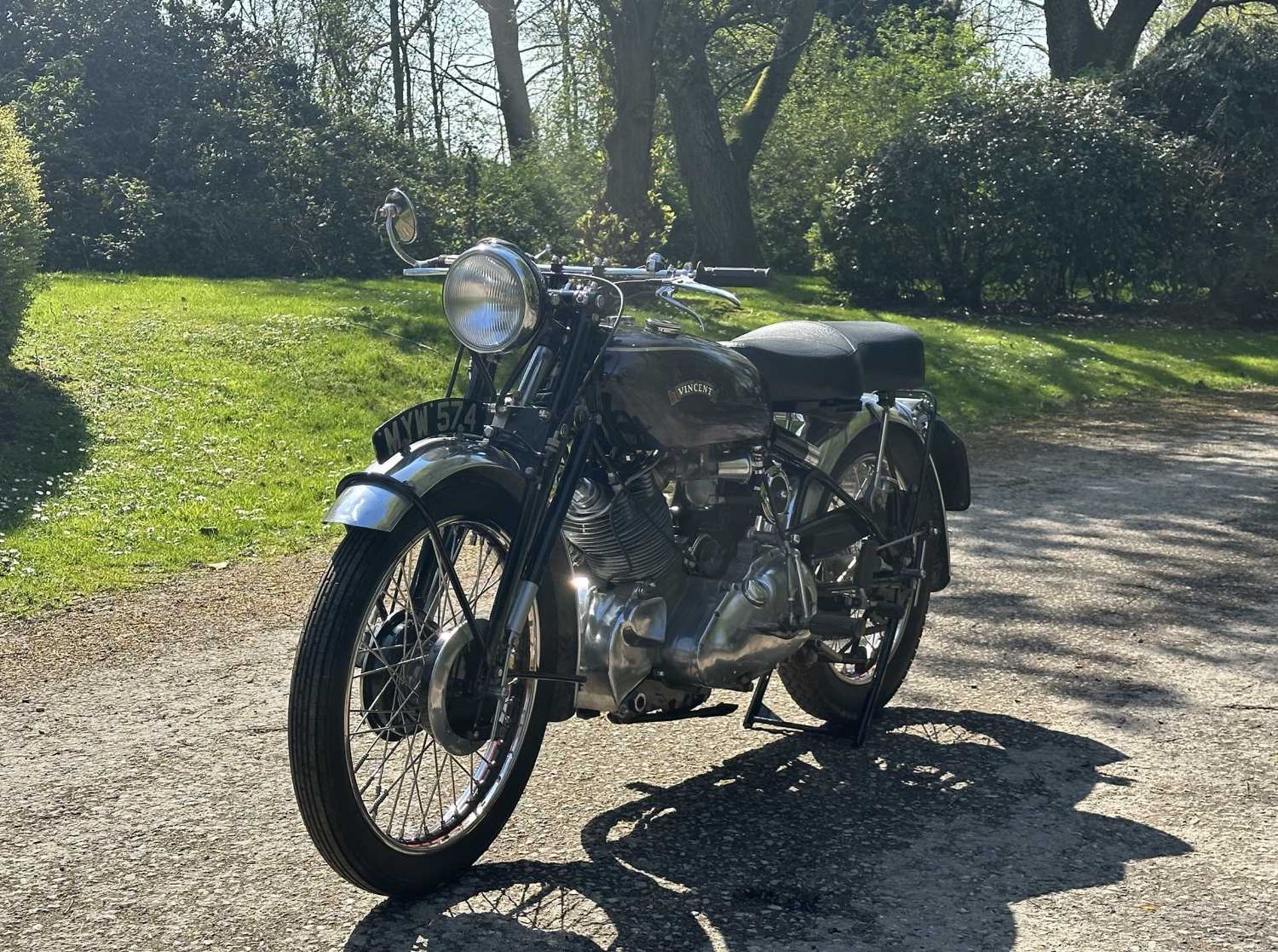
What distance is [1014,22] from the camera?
36.1 meters

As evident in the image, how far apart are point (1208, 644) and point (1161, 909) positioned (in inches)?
96.1

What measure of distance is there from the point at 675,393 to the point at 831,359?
0.86m

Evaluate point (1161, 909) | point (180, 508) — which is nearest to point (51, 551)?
point (180, 508)

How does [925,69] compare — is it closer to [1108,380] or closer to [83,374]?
[1108,380]

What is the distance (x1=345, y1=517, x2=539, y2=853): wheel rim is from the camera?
3646 mm

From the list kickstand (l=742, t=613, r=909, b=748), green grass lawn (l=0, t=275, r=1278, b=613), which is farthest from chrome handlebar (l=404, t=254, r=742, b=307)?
green grass lawn (l=0, t=275, r=1278, b=613)

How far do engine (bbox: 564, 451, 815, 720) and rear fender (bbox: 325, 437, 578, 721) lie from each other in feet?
0.25

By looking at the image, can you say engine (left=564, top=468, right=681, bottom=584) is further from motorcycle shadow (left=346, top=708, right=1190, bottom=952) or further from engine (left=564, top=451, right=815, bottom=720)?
motorcycle shadow (left=346, top=708, right=1190, bottom=952)

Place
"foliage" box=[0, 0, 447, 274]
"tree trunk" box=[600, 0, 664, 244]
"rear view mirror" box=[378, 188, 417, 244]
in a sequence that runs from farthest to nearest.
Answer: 1. "tree trunk" box=[600, 0, 664, 244]
2. "foliage" box=[0, 0, 447, 274]
3. "rear view mirror" box=[378, 188, 417, 244]

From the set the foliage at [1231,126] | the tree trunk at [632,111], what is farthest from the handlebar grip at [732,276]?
the foliage at [1231,126]

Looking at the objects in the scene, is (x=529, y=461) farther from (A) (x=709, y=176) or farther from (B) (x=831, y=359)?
(A) (x=709, y=176)

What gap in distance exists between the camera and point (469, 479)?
3691 millimetres

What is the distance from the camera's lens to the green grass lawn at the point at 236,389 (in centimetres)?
802

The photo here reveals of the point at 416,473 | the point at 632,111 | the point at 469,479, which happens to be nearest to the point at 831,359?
the point at 469,479
